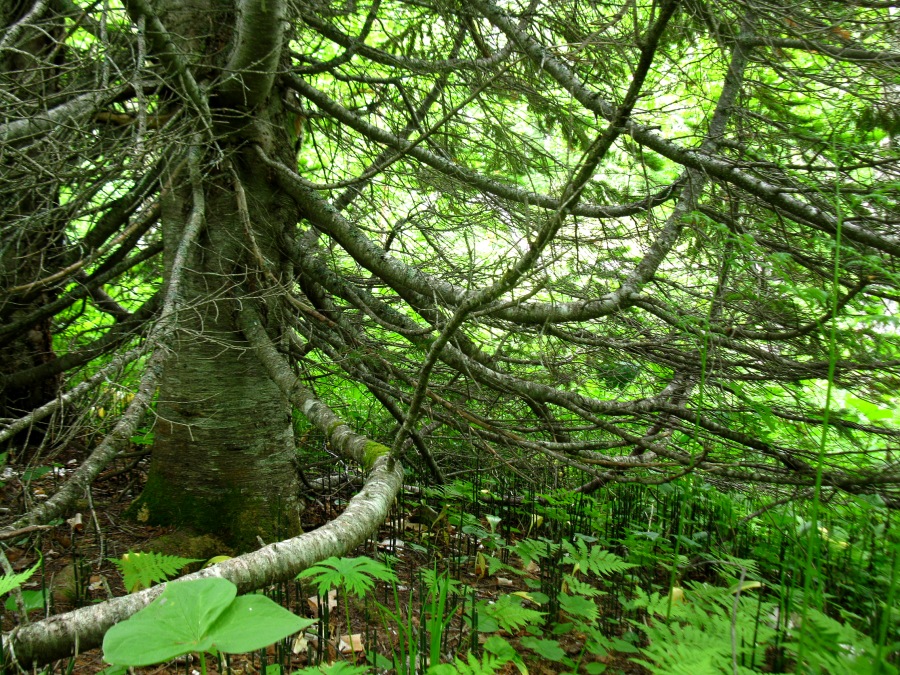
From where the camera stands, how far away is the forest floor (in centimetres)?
220

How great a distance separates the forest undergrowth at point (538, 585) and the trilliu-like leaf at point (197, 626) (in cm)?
22

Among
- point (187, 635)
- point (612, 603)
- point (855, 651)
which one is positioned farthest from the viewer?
point (612, 603)

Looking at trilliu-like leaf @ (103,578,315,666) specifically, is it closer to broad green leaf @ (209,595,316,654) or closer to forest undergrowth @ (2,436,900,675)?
broad green leaf @ (209,595,316,654)

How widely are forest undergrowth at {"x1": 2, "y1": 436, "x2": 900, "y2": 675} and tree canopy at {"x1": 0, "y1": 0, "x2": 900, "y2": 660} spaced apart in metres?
0.49

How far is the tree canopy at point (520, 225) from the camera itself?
2.40 meters

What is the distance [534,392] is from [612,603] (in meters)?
1.13

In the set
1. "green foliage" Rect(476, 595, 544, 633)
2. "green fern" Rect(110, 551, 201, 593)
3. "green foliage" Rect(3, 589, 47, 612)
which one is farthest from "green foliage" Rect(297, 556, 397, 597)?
"green foliage" Rect(3, 589, 47, 612)

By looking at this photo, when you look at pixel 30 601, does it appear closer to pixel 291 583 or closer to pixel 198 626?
pixel 291 583

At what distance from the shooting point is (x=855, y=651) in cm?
182

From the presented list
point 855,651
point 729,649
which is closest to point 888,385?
point 855,651

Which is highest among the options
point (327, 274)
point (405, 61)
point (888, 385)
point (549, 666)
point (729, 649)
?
point (405, 61)

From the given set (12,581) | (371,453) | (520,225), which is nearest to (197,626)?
(12,581)

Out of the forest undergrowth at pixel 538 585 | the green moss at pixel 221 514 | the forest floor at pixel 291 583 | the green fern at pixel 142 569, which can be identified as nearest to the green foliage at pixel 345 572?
the forest undergrowth at pixel 538 585

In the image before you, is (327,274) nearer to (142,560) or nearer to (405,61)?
(405,61)
